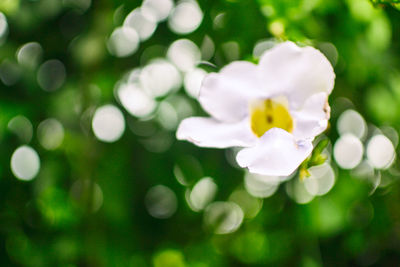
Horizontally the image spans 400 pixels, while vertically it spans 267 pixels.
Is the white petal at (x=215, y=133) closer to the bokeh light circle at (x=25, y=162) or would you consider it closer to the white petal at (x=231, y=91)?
the white petal at (x=231, y=91)

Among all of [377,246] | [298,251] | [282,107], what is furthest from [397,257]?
[282,107]

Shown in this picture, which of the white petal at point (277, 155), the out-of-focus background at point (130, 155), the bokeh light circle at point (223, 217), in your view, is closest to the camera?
the white petal at point (277, 155)

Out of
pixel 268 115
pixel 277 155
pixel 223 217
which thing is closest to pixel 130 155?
pixel 223 217

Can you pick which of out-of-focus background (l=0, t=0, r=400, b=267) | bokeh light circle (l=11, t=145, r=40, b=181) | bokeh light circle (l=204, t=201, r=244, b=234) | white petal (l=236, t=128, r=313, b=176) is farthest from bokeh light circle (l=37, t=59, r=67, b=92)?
white petal (l=236, t=128, r=313, b=176)

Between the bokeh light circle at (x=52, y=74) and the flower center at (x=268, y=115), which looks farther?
the bokeh light circle at (x=52, y=74)

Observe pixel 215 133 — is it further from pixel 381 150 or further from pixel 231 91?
pixel 381 150

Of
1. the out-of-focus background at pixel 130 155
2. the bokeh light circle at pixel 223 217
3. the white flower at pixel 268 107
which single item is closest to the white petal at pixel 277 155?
the white flower at pixel 268 107
